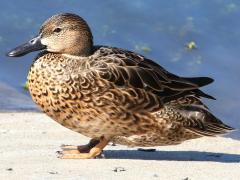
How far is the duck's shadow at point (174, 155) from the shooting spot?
28.3 feet

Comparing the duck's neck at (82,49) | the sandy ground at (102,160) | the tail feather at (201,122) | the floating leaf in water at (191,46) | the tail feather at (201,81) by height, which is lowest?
the sandy ground at (102,160)

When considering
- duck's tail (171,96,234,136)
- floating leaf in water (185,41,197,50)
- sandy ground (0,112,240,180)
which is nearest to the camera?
sandy ground (0,112,240,180)

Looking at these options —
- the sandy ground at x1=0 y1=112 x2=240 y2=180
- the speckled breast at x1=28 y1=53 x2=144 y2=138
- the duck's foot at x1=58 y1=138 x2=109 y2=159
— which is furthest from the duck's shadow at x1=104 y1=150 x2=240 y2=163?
the speckled breast at x1=28 y1=53 x2=144 y2=138

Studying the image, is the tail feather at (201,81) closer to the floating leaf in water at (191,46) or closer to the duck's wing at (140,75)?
the duck's wing at (140,75)

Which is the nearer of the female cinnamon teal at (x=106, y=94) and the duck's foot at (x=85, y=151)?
the female cinnamon teal at (x=106, y=94)

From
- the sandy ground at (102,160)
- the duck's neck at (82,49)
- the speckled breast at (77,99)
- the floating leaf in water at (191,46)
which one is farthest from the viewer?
the floating leaf in water at (191,46)

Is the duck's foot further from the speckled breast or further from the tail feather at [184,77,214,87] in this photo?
the tail feather at [184,77,214,87]

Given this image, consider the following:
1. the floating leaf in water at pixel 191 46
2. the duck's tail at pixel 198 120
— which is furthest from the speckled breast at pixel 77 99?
the floating leaf in water at pixel 191 46

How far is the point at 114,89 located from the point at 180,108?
713mm

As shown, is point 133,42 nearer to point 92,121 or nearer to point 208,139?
point 208,139

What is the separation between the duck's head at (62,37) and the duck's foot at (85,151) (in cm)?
82

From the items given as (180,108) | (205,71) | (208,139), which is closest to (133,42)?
(205,71)

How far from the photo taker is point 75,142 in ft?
30.5

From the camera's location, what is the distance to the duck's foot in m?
8.31
